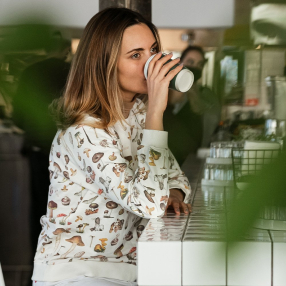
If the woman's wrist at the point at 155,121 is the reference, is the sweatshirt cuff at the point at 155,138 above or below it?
below

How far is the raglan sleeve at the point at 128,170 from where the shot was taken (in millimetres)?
1131

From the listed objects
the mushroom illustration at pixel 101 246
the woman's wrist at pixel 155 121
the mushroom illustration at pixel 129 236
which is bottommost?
the mushroom illustration at pixel 101 246

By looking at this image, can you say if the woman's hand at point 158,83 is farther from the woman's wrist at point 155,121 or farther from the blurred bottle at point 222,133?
the blurred bottle at point 222,133

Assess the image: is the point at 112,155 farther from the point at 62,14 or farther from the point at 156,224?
the point at 62,14

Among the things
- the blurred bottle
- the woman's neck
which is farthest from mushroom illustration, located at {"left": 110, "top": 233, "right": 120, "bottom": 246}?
the blurred bottle

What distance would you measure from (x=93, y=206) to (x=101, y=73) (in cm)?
36

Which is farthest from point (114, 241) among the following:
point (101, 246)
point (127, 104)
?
point (127, 104)

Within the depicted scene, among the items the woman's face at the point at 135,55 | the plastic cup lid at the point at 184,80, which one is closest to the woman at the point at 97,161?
the woman's face at the point at 135,55

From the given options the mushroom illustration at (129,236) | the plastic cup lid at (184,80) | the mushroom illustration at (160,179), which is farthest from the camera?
the mushroom illustration at (129,236)

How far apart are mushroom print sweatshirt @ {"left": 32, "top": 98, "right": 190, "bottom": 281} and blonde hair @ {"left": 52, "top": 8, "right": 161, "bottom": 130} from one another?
0.04 m

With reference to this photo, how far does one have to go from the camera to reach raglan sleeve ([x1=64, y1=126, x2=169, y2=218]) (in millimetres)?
1131

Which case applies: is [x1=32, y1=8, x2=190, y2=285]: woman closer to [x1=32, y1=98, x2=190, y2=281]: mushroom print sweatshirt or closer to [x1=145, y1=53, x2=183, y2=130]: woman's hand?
[x1=32, y1=98, x2=190, y2=281]: mushroom print sweatshirt

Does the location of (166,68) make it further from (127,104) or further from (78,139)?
(127,104)

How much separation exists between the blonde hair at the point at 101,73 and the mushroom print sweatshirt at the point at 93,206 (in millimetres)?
42
